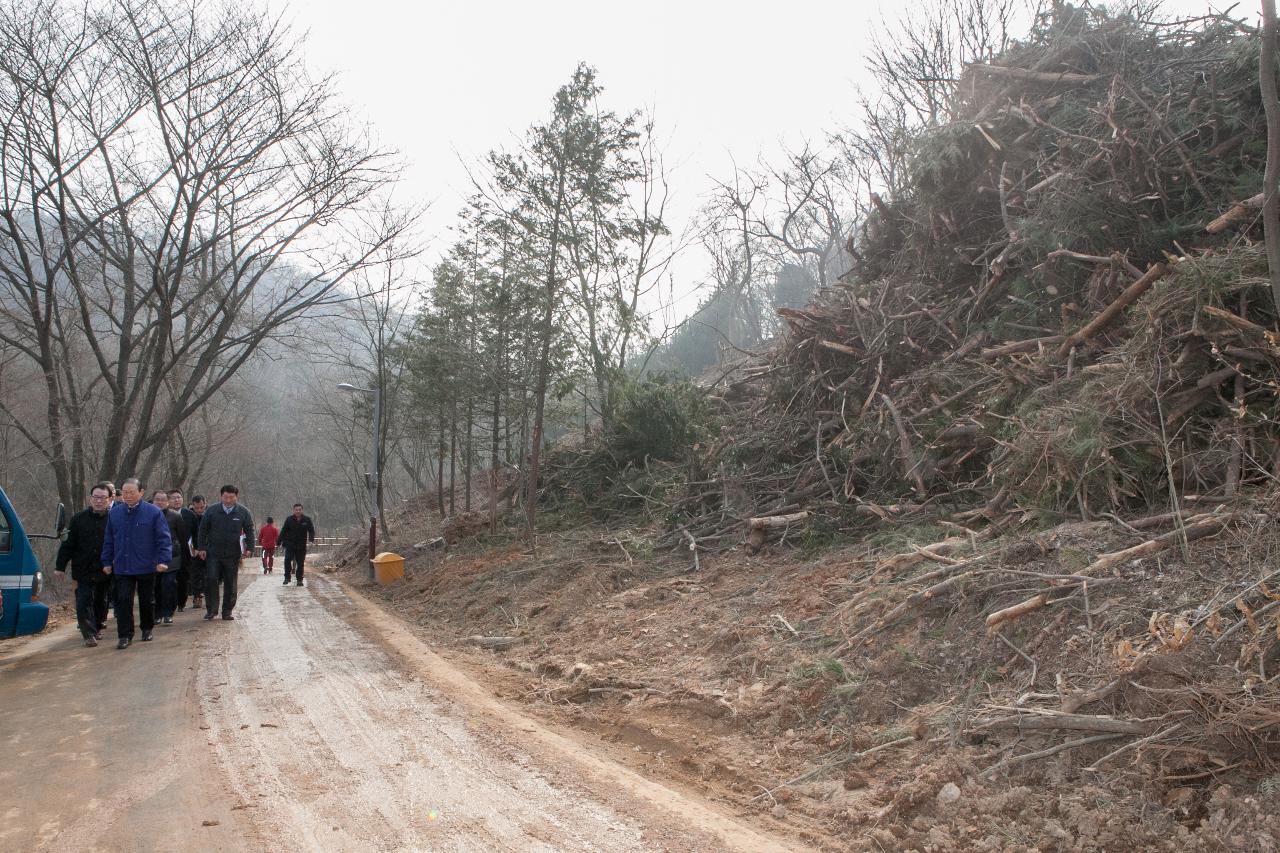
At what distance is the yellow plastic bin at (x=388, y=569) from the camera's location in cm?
1595

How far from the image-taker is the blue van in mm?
7418

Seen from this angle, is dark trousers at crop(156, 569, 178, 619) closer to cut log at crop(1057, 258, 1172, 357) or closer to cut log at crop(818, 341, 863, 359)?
cut log at crop(818, 341, 863, 359)

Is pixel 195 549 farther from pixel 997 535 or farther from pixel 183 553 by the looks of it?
pixel 997 535

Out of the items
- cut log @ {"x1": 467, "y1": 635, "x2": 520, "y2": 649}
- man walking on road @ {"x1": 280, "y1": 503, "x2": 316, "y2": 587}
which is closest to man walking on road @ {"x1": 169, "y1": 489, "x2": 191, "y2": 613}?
cut log @ {"x1": 467, "y1": 635, "x2": 520, "y2": 649}

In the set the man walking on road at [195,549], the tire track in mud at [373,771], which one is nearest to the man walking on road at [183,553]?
the man walking on road at [195,549]

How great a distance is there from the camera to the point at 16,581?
754 centimetres

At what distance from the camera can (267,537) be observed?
1964cm

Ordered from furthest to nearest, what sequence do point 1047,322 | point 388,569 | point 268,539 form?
point 268,539
point 388,569
point 1047,322

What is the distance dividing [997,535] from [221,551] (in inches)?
378

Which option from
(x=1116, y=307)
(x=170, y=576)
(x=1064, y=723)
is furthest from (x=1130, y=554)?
(x=170, y=576)

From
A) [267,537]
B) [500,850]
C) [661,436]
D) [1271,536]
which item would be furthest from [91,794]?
[267,537]

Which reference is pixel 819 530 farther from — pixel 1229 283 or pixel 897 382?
pixel 1229 283

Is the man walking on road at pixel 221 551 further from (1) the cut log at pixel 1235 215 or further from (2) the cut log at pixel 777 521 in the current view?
(1) the cut log at pixel 1235 215

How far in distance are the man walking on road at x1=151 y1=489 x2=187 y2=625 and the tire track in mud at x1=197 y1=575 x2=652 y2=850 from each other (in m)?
3.32
